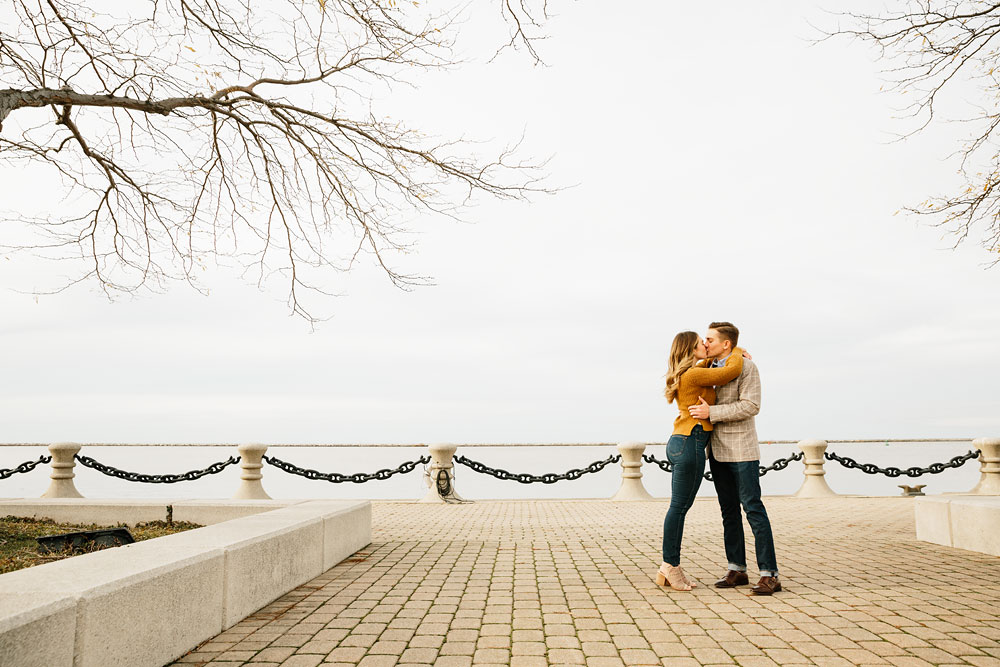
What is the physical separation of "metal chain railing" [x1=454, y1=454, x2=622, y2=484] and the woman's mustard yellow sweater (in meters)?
10.2

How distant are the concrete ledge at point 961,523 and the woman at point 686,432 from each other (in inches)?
156

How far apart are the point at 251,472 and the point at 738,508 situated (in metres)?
12.2

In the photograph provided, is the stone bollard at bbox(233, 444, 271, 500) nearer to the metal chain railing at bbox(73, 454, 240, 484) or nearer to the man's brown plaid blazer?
the metal chain railing at bbox(73, 454, 240, 484)

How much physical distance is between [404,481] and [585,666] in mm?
12732

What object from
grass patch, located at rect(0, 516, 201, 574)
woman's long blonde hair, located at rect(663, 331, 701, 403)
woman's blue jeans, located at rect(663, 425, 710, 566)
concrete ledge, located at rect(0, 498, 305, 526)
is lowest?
grass patch, located at rect(0, 516, 201, 574)

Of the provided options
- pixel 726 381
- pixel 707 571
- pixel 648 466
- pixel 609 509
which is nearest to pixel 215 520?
pixel 707 571

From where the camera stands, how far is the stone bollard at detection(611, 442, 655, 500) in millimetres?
15836

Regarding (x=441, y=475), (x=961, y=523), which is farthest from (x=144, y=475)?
(x=961, y=523)

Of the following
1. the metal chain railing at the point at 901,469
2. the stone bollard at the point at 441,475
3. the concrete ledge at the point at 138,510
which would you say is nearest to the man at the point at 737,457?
the concrete ledge at the point at 138,510

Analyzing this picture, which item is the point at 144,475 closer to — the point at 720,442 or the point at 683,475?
the point at 683,475

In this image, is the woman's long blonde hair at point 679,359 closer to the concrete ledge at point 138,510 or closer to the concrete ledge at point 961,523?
the concrete ledge at point 961,523

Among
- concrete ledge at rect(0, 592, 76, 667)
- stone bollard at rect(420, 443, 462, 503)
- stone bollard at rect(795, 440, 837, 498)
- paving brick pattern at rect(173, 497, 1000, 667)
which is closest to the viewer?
concrete ledge at rect(0, 592, 76, 667)

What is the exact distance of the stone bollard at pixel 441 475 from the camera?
51.6ft

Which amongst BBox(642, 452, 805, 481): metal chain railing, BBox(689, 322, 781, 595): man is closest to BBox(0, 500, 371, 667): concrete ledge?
BBox(689, 322, 781, 595): man
